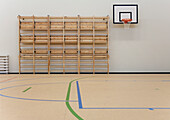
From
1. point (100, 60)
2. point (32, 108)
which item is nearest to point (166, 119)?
point (32, 108)

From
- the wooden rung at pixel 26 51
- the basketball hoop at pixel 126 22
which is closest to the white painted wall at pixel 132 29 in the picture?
the basketball hoop at pixel 126 22

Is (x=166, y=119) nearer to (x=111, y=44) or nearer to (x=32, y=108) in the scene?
(x=32, y=108)

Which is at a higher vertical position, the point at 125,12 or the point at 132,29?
the point at 125,12

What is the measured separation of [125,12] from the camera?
24.1 ft

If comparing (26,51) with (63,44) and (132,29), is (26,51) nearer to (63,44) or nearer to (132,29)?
(63,44)

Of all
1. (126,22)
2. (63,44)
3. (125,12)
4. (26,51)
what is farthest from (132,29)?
(26,51)

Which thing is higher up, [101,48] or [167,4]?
[167,4]

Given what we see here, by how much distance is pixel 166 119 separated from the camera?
63.6 inches

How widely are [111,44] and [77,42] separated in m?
1.52

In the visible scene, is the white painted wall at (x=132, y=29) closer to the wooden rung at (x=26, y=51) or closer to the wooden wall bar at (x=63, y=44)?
the wooden wall bar at (x=63, y=44)

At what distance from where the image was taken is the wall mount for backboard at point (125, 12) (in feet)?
24.0

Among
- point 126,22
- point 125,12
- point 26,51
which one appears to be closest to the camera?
point 26,51

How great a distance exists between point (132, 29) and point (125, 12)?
0.81 metres

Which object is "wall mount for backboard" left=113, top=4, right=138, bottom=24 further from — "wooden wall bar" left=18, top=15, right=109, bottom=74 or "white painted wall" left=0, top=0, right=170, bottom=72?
"wooden wall bar" left=18, top=15, right=109, bottom=74
